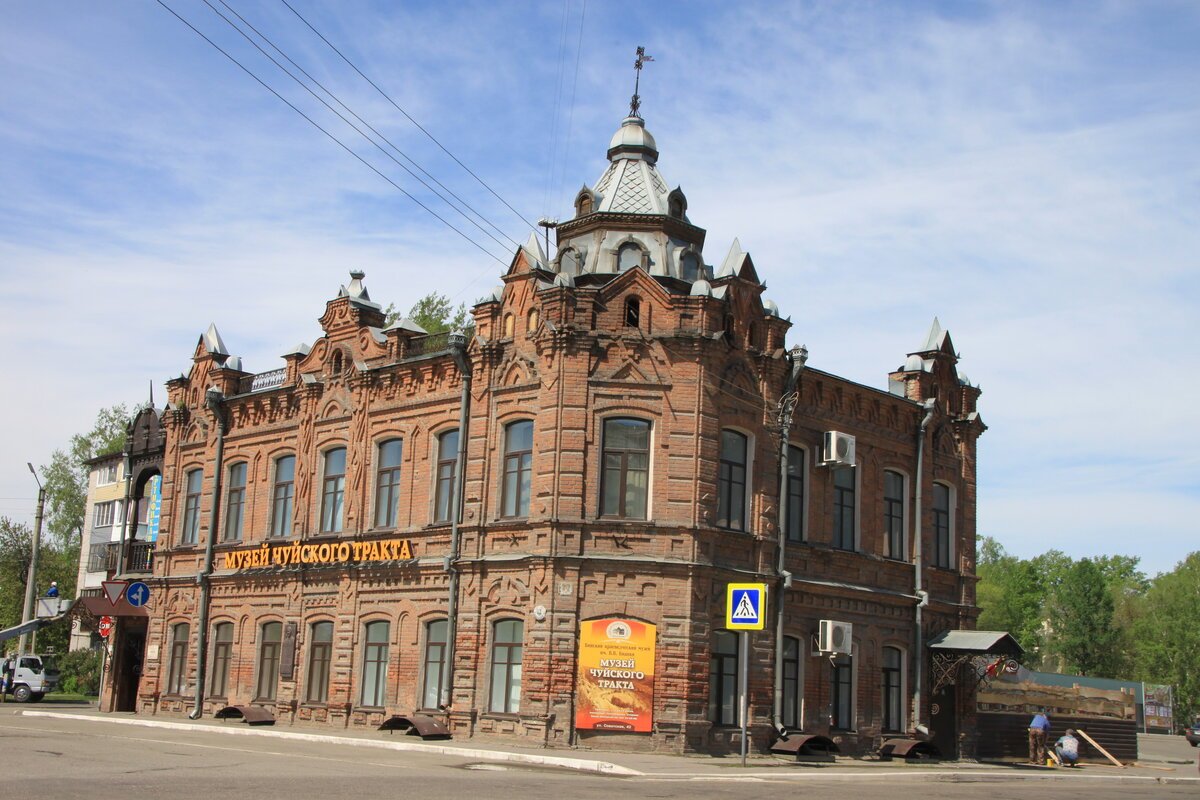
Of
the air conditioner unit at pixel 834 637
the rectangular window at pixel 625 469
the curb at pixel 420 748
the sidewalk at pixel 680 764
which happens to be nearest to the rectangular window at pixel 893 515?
the air conditioner unit at pixel 834 637

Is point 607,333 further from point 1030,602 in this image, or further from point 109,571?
point 1030,602

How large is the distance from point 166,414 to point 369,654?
456 inches

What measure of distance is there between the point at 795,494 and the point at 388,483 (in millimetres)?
9261

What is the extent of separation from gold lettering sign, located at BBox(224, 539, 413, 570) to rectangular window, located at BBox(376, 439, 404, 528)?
0.76m

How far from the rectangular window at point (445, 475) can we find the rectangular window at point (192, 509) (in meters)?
9.97

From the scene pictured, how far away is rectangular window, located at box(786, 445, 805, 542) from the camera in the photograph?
2619 cm

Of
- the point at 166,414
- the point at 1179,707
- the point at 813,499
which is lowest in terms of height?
the point at 1179,707

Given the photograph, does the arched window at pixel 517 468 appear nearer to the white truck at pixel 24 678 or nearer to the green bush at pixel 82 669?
the white truck at pixel 24 678

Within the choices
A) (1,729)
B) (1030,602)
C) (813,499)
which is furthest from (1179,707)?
(1,729)

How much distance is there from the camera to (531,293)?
2516cm

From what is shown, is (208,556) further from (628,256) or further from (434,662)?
(628,256)

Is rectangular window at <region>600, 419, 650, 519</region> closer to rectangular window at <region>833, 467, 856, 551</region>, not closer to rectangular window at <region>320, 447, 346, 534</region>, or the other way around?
rectangular window at <region>833, 467, 856, 551</region>

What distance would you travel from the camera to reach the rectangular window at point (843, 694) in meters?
26.5

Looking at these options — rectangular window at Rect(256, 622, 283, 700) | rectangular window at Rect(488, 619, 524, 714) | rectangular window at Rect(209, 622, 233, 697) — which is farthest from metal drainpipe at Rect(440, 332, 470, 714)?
rectangular window at Rect(209, 622, 233, 697)
